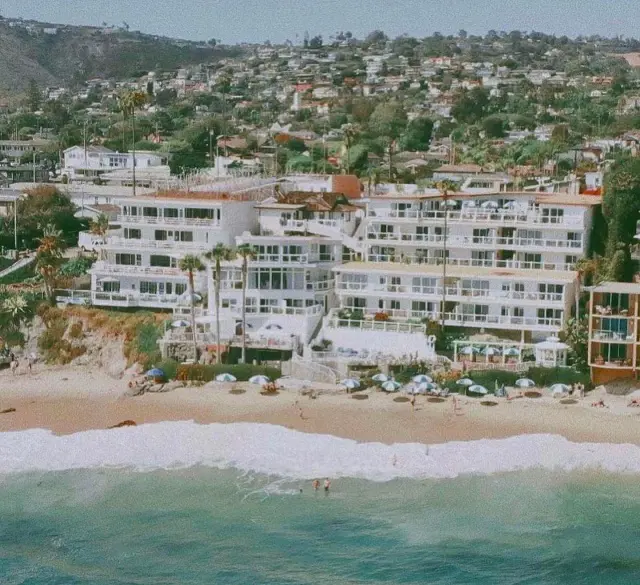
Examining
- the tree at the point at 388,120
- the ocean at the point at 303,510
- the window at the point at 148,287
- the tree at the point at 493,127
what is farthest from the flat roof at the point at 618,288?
the tree at the point at 493,127

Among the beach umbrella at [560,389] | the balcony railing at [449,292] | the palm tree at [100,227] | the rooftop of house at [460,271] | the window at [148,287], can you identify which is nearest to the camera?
the beach umbrella at [560,389]

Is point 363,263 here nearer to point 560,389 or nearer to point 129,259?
point 129,259

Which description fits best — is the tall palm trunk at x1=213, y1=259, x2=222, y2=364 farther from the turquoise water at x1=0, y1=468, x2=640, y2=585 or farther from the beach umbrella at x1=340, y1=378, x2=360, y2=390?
the turquoise water at x1=0, y1=468, x2=640, y2=585

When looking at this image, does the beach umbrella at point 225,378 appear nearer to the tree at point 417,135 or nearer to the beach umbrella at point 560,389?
the beach umbrella at point 560,389

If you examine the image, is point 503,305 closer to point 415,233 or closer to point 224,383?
point 415,233

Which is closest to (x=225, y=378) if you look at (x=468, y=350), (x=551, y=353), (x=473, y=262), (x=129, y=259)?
(x=468, y=350)

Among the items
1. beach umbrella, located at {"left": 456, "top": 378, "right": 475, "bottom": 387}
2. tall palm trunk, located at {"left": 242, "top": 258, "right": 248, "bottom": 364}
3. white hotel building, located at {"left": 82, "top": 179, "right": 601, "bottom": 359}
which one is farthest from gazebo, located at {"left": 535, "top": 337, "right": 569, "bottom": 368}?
tall palm trunk, located at {"left": 242, "top": 258, "right": 248, "bottom": 364}

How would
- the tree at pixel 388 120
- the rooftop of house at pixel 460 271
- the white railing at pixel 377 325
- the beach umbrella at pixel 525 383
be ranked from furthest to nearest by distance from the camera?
the tree at pixel 388 120 → the rooftop of house at pixel 460 271 → the white railing at pixel 377 325 → the beach umbrella at pixel 525 383

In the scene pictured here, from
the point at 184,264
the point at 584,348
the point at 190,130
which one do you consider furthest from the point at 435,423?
the point at 190,130
